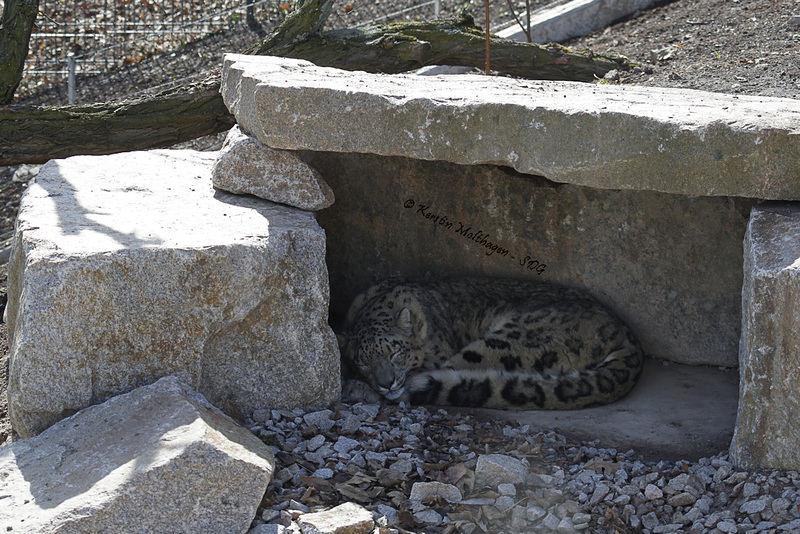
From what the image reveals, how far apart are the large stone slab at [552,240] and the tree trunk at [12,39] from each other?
278 cm

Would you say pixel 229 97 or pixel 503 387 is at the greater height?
pixel 229 97

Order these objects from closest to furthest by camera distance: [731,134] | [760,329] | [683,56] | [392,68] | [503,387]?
[760,329], [731,134], [503,387], [392,68], [683,56]

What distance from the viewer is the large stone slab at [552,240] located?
5055 millimetres

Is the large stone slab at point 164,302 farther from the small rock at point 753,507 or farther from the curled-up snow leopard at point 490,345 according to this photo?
the small rock at point 753,507

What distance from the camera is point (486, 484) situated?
3.81m

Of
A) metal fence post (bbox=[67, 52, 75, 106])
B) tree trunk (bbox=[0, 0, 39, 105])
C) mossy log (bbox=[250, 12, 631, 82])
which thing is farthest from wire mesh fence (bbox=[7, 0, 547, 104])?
tree trunk (bbox=[0, 0, 39, 105])

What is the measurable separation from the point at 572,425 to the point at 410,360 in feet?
3.81

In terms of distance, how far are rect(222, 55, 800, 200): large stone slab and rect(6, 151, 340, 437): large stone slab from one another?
0.57 meters

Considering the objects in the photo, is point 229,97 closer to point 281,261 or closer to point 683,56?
point 281,261

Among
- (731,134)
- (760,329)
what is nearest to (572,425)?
(760,329)

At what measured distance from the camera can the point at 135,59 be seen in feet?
33.7

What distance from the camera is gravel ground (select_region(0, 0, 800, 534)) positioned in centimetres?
351

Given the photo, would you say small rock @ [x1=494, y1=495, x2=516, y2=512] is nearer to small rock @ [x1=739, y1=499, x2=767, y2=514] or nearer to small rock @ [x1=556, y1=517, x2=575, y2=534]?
small rock @ [x1=556, y1=517, x2=575, y2=534]

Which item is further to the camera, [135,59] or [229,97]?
[135,59]
